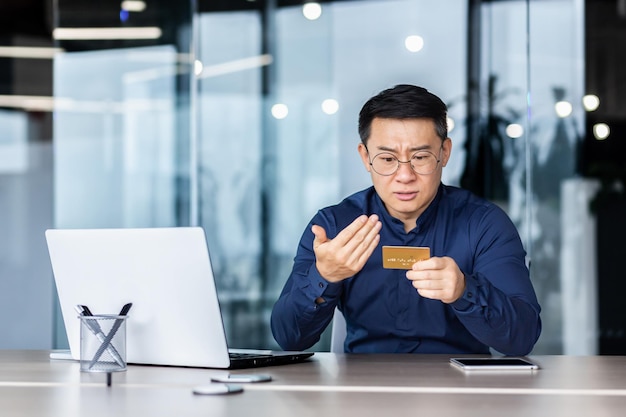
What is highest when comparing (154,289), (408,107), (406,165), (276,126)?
(276,126)

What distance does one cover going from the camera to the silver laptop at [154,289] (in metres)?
1.85

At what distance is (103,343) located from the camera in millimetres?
1902

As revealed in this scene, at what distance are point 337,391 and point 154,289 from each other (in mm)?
491

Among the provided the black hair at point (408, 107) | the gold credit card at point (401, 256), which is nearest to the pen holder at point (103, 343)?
the gold credit card at point (401, 256)

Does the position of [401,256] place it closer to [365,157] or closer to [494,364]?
[494,364]

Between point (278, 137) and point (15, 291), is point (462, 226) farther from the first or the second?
point (15, 291)

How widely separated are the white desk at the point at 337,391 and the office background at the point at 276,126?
2.81 metres

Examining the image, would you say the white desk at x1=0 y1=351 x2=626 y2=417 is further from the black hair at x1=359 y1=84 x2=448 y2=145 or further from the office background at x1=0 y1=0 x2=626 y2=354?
the office background at x1=0 y1=0 x2=626 y2=354

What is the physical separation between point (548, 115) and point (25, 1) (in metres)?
2.99

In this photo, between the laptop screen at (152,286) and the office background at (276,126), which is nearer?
the laptop screen at (152,286)

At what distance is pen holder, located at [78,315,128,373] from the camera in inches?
73.9

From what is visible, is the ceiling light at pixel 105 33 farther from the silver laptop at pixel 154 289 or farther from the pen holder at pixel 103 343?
the pen holder at pixel 103 343

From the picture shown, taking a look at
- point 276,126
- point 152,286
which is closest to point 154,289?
point 152,286

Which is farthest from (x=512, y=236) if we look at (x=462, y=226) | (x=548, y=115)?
(x=548, y=115)
